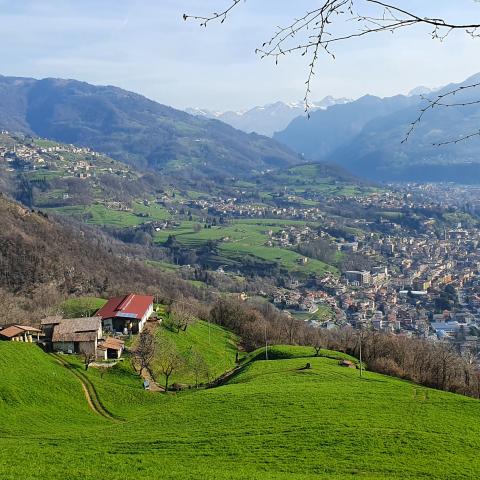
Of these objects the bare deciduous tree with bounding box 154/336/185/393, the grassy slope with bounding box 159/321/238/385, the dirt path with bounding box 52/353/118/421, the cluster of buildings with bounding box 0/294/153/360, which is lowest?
the grassy slope with bounding box 159/321/238/385

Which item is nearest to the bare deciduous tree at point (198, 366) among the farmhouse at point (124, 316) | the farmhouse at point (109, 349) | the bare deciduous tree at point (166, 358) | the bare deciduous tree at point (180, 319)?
the bare deciduous tree at point (166, 358)

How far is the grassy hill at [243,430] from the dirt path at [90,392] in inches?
22.0

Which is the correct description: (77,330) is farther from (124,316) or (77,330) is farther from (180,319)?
(180,319)

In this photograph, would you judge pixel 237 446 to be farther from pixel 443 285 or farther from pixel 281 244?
pixel 281 244

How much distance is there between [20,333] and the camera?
49.0 meters

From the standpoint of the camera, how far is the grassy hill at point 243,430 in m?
21.2

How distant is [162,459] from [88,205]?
175 metres

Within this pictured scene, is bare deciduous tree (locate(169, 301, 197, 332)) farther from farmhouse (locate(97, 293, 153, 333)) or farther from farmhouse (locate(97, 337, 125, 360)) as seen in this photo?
farmhouse (locate(97, 337, 125, 360))

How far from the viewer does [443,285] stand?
439 feet

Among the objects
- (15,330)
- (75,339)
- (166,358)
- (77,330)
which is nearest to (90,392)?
(75,339)

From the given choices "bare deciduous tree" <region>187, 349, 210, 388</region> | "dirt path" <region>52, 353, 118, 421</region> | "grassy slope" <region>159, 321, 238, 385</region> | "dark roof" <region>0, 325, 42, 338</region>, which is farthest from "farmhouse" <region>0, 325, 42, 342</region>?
"bare deciduous tree" <region>187, 349, 210, 388</region>

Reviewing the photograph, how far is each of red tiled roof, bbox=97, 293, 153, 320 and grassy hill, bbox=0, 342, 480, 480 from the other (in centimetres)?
1347

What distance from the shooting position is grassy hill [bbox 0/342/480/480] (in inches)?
834

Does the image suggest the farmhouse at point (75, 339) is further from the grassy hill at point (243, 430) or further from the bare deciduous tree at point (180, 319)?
the bare deciduous tree at point (180, 319)
